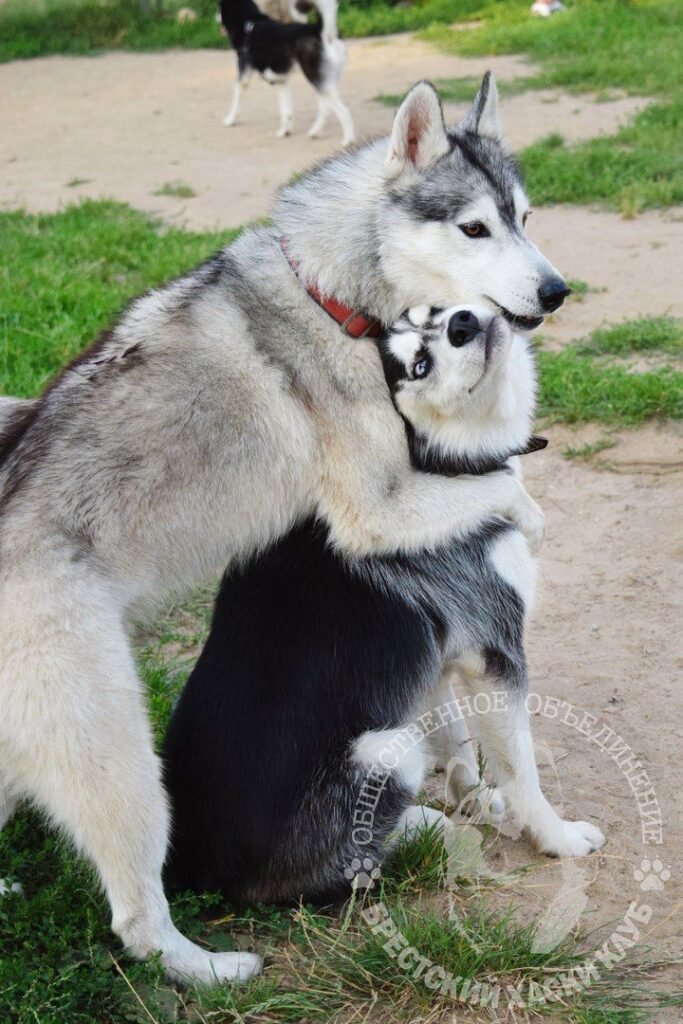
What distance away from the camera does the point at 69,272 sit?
21.7ft

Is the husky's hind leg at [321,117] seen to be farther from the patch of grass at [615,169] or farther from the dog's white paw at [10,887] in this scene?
the dog's white paw at [10,887]

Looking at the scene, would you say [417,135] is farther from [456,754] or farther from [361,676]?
[456,754]

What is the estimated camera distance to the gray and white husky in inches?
104

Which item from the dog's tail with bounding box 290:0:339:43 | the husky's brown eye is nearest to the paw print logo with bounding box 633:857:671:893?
the husky's brown eye

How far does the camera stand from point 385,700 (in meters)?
2.95

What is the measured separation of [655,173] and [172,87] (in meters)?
7.48

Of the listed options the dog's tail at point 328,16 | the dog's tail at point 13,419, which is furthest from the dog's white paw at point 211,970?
the dog's tail at point 328,16

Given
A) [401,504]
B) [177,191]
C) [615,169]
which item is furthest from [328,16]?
[401,504]

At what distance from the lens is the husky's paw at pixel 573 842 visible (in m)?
3.06

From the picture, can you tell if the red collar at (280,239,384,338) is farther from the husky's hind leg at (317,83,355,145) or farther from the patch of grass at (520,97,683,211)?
the husky's hind leg at (317,83,355,145)

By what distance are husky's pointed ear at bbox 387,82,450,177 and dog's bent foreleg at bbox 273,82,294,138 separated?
8.03 metres

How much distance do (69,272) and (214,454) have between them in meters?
3.97

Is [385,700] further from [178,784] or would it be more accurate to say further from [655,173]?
[655,173]

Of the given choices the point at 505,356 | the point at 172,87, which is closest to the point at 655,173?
the point at 505,356
